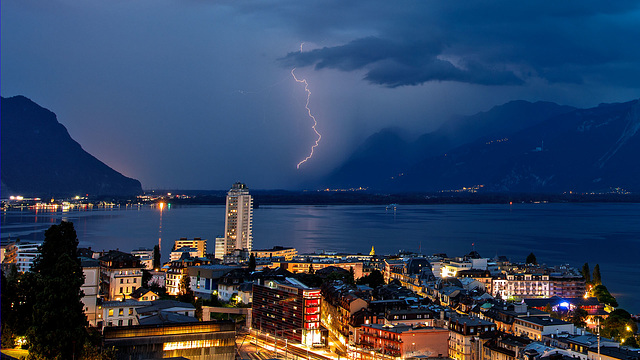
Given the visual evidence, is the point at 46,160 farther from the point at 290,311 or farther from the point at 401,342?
the point at 401,342

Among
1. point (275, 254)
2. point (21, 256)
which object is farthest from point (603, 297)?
point (21, 256)

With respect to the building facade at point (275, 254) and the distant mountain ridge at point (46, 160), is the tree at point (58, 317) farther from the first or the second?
the distant mountain ridge at point (46, 160)

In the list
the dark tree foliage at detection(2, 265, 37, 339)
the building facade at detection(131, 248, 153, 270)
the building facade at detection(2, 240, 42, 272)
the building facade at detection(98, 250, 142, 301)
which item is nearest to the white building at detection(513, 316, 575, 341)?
the building facade at detection(98, 250, 142, 301)

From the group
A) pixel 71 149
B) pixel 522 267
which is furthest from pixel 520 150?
pixel 522 267

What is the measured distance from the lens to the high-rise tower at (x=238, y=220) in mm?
31984

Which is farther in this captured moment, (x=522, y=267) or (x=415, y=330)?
(x=522, y=267)

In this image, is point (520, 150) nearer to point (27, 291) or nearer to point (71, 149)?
point (71, 149)

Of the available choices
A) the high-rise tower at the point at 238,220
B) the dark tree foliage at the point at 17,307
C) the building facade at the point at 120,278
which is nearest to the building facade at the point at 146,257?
the high-rise tower at the point at 238,220

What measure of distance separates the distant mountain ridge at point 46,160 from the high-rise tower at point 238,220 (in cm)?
8650

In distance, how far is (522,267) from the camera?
83.3 feet

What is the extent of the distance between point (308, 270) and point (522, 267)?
9.12 metres

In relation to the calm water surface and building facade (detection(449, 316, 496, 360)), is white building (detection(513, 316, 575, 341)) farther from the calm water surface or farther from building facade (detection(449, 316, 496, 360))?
the calm water surface

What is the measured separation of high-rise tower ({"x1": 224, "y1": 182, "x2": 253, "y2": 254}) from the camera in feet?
105

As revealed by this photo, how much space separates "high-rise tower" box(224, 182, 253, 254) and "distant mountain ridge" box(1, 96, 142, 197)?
86503mm
